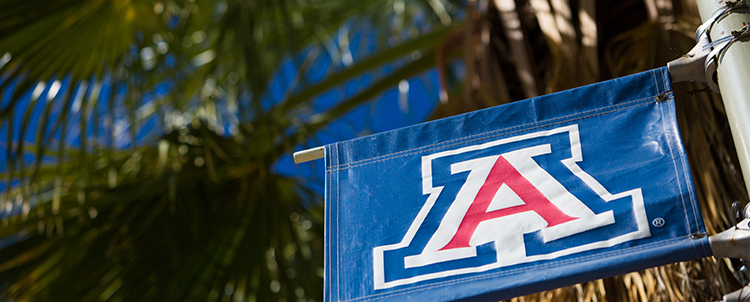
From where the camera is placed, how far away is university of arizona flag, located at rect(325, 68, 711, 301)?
4.41ft

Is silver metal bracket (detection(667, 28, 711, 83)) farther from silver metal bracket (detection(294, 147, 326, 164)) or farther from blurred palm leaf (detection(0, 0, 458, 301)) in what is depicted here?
blurred palm leaf (detection(0, 0, 458, 301))

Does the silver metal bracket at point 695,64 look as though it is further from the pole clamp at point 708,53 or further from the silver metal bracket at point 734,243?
the silver metal bracket at point 734,243

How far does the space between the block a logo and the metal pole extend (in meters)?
0.20

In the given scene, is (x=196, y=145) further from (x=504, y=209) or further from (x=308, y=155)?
(x=504, y=209)

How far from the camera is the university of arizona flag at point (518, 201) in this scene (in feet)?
4.41

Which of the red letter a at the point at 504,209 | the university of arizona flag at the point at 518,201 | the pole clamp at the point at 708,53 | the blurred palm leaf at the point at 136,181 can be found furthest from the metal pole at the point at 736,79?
the blurred palm leaf at the point at 136,181

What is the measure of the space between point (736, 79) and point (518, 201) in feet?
1.39

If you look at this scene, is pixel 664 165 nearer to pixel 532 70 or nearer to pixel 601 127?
pixel 601 127

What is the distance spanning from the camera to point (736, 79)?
1.27 meters

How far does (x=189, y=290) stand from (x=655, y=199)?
63.6 inches

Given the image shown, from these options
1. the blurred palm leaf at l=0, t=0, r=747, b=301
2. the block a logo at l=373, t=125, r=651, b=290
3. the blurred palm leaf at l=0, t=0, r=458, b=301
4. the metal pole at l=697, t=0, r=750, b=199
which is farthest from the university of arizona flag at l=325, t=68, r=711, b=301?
the blurred palm leaf at l=0, t=0, r=458, b=301

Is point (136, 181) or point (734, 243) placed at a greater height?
point (136, 181)

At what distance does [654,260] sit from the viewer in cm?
129

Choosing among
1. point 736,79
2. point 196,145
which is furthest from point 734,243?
point 196,145
